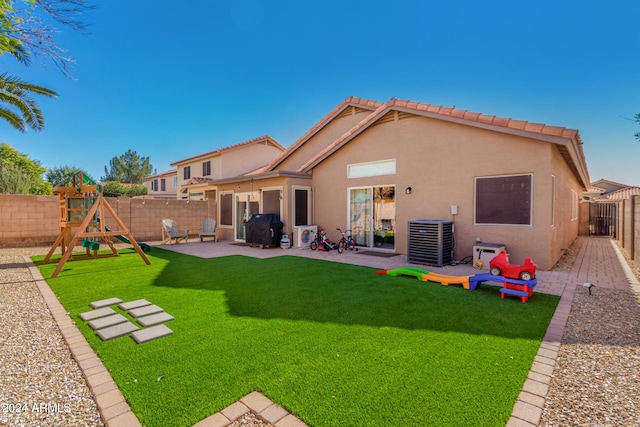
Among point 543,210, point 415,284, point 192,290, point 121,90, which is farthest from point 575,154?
point 121,90

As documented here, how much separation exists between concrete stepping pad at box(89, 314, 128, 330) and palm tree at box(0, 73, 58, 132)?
796 centimetres

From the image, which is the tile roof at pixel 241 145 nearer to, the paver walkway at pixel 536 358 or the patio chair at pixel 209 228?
the patio chair at pixel 209 228

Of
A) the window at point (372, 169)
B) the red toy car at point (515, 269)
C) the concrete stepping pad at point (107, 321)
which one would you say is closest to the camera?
the concrete stepping pad at point (107, 321)

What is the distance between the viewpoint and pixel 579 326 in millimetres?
4008

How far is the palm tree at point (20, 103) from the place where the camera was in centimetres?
816

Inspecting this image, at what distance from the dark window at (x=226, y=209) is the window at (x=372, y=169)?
261 inches

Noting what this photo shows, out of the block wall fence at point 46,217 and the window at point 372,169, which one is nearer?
the window at point 372,169

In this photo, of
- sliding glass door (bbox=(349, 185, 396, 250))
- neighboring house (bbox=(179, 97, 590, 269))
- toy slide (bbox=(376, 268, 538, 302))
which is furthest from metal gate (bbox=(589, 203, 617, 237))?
toy slide (bbox=(376, 268, 538, 302))

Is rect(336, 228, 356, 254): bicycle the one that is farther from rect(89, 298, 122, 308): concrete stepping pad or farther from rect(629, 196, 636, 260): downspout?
rect(629, 196, 636, 260): downspout

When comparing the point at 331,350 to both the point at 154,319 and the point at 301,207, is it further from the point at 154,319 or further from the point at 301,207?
the point at 301,207

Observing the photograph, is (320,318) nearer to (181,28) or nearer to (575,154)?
(575,154)

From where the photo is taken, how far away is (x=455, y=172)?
858cm

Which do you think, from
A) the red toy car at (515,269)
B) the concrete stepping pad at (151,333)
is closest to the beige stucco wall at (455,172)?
the red toy car at (515,269)

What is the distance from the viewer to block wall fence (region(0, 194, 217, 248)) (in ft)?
37.6
